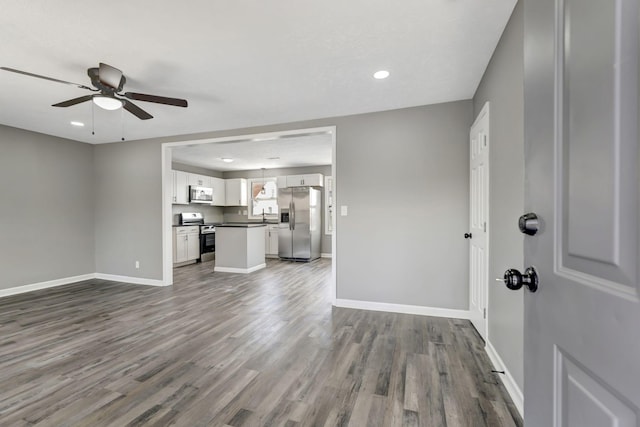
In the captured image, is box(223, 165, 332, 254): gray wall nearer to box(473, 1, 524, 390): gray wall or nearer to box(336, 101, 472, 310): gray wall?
box(336, 101, 472, 310): gray wall

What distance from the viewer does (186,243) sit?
6.63m

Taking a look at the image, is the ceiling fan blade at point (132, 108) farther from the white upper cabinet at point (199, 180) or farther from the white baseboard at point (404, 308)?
the white upper cabinet at point (199, 180)

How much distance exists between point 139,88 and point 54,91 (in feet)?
2.92

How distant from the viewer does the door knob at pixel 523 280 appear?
770 mm

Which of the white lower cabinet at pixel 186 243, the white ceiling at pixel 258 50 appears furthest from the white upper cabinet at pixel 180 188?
the white ceiling at pixel 258 50

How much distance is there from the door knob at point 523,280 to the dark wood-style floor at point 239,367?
1.28 m

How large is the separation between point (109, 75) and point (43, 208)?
146 inches

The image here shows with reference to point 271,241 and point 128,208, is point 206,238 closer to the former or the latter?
point 271,241

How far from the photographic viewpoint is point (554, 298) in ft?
2.24

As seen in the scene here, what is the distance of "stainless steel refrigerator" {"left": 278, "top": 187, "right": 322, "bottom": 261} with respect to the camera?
699 cm

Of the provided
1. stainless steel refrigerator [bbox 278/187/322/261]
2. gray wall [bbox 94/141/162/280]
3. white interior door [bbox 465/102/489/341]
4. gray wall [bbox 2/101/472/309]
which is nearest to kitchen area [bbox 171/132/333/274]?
stainless steel refrigerator [bbox 278/187/322/261]

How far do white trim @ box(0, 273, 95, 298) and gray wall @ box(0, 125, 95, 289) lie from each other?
0.06 meters

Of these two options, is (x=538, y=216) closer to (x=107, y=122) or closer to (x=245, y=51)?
(x=245, y=51)

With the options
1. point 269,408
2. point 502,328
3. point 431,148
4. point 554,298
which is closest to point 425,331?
point 502,328
